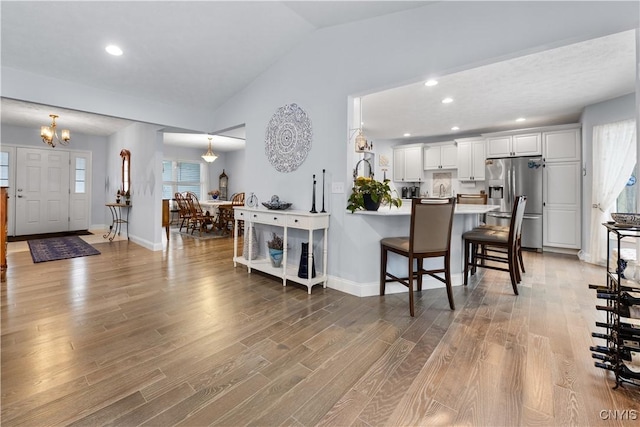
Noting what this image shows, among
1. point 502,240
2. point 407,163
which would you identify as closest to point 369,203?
point 502,240

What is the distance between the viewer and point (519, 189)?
508 cm

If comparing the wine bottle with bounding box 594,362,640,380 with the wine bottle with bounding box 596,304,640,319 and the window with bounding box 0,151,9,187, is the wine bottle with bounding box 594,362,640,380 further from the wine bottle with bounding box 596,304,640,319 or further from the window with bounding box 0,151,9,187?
the window with bounding box 0,151,9,187

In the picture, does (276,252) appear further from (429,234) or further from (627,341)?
(627,341)

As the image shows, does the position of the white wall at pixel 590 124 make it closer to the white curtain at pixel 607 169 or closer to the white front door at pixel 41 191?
the white curtain at pixel 607 169

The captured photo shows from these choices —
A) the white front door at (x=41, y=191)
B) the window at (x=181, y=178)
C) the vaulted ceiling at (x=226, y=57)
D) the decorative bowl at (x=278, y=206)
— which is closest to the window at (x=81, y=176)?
the white front door at (x=41, y=191)

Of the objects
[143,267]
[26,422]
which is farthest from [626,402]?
[143,267]

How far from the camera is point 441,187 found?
6.54 metres

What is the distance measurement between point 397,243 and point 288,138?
72.6 inches

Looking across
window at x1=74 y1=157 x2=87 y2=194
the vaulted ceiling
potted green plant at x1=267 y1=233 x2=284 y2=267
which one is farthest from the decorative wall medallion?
window at x1=74 y1=157 x2=87 y2=194

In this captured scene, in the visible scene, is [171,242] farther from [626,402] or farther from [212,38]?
[626,402]

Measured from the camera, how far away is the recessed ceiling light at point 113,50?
121 inches

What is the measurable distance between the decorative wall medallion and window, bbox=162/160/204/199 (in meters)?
6.07

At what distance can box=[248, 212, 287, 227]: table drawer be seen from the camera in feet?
10.5

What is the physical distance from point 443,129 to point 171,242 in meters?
6.04
